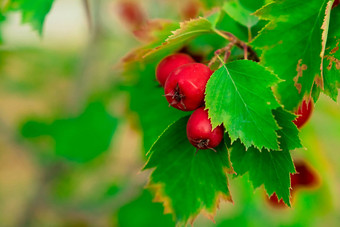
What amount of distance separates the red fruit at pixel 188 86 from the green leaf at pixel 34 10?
0.30 m

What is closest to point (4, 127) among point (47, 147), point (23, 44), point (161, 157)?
point (47, 147)

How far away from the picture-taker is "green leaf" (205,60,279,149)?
21.6 inches

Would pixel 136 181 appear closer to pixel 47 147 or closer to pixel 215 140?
pixel 47 147

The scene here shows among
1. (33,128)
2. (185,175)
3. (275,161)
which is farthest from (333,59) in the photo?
(33,128)

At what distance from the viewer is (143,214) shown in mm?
1807

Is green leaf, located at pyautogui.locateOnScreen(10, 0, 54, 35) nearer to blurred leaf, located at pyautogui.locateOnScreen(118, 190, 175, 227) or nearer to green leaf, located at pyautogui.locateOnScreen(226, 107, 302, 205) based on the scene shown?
green leaf, located at pyautogui.locateOnScreen(226, 107, 302, 205)

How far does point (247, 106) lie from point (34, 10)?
458mm

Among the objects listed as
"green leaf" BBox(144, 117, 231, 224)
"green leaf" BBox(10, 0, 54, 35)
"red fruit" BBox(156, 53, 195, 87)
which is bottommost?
"green leaf" BBox(144, 117, 231, 224)

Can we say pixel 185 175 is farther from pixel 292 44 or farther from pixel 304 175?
pixel 304 175

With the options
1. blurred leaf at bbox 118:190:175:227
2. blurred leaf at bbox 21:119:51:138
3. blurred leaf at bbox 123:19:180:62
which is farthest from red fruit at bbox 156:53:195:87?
blurred leaf at bbox 21:119:51:138

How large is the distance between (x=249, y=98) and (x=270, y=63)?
78 millimetres

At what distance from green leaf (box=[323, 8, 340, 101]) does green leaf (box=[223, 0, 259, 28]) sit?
0.21 meters

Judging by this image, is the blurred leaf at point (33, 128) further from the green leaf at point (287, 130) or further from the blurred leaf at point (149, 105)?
the green leaf at point (287, 130)

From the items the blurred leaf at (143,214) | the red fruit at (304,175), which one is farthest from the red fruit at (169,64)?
the blurred leaf at (143,214)
